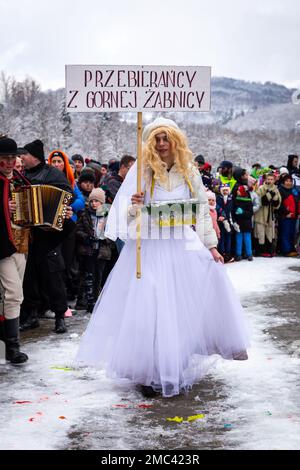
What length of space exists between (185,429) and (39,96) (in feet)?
269

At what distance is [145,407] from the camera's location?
4895mm

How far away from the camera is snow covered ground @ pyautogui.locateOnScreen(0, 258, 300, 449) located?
4.18 meters

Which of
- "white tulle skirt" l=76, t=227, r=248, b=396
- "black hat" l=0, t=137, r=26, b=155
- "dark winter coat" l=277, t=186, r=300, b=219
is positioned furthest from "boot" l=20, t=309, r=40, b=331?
"dark winter coat" l=277, t=186, r=300, b=219

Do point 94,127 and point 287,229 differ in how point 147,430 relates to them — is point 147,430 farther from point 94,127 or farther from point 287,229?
point 94,127

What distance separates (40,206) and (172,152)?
1.48 meters

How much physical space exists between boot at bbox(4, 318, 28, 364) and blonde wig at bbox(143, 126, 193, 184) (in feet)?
6.46

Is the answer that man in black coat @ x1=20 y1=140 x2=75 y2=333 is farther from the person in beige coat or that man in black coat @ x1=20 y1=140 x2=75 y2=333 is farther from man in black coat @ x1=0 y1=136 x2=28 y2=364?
the person in beige coat

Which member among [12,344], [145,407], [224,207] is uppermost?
[224,207]

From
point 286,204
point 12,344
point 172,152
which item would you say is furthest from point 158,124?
point 286,204

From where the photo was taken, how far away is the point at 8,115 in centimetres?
6800

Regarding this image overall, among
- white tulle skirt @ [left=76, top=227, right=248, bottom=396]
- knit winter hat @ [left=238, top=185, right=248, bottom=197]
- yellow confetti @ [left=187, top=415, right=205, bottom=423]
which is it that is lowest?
yellow confetti @ [left=187, top=415, right=205, bottom=423]

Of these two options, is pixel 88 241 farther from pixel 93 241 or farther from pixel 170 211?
pixel 170 211

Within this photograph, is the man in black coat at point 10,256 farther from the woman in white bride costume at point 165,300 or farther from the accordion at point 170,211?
the accordion at point 170,211

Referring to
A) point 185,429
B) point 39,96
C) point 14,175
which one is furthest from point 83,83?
point 39,96
